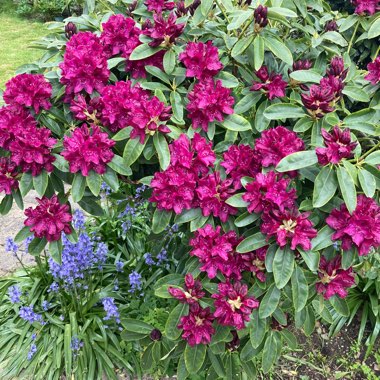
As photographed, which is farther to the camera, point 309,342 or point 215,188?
point 309,342

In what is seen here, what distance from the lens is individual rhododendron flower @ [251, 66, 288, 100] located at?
1.48m

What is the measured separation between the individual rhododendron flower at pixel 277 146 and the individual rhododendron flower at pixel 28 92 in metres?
0.66

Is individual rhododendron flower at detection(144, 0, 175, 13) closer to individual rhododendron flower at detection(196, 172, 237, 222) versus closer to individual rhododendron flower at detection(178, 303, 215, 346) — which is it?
individual rhododendron flower at detection(196, 172, 237, 222)

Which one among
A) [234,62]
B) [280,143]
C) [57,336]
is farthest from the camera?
[57,336]

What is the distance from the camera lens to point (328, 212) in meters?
1.27

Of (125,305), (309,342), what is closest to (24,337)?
(125,305)

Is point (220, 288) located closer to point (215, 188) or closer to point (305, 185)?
point (215, 188)

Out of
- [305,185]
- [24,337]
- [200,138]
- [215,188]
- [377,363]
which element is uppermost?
[200,138]

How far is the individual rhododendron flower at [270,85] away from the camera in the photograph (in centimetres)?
148

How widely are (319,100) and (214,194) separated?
0.38 metres

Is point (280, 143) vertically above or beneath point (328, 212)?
above

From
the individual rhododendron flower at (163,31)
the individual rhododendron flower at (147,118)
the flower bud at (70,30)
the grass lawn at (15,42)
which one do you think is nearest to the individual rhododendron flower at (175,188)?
the individual rhododendron flower at (147,118)

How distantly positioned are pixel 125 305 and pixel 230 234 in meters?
1.17

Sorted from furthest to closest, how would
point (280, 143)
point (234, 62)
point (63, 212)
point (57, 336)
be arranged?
point (57, 336) < point (234, 62) < point (63, 212) < point (280, 143)
